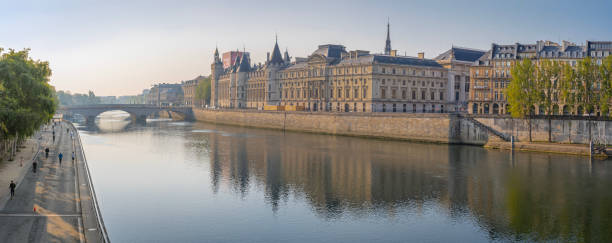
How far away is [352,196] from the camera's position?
34531 mm

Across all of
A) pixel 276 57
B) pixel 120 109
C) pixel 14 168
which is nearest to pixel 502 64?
pixel 276 57

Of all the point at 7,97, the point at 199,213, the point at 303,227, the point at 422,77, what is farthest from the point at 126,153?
the point at 422,77

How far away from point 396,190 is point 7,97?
28.9 m

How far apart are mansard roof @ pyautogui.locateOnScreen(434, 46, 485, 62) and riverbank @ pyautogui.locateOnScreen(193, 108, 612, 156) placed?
30564 mm

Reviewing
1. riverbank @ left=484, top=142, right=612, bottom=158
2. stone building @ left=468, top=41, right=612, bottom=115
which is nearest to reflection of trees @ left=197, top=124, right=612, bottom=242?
riverbank @ left=484, top=142, right=612, bottom=158

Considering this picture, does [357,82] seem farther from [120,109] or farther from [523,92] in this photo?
[120,109]

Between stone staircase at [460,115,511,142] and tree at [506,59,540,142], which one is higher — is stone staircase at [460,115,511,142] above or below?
below

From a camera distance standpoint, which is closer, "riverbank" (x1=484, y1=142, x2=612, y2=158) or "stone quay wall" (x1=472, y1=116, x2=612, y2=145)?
"riverbank" (x1=484, y1=142, x2=612, y2=158)

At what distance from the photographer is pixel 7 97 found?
35.5 m

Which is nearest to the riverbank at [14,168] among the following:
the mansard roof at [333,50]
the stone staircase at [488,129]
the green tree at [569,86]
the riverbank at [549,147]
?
the riverbank at [549,147]

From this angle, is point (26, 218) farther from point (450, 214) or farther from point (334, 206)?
point (450, 214)

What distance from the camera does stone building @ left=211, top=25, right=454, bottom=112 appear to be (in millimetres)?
95062

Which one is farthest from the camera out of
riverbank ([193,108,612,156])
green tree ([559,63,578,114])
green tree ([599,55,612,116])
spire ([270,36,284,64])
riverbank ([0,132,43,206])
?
spire ([270,36,284,64])

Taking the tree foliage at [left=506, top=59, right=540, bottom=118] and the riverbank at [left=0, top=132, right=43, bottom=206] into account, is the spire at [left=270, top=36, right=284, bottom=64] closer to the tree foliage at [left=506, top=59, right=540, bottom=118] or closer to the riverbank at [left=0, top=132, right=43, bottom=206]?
the tree foliage at [left=506, top=59, right=540, bottom=118]
